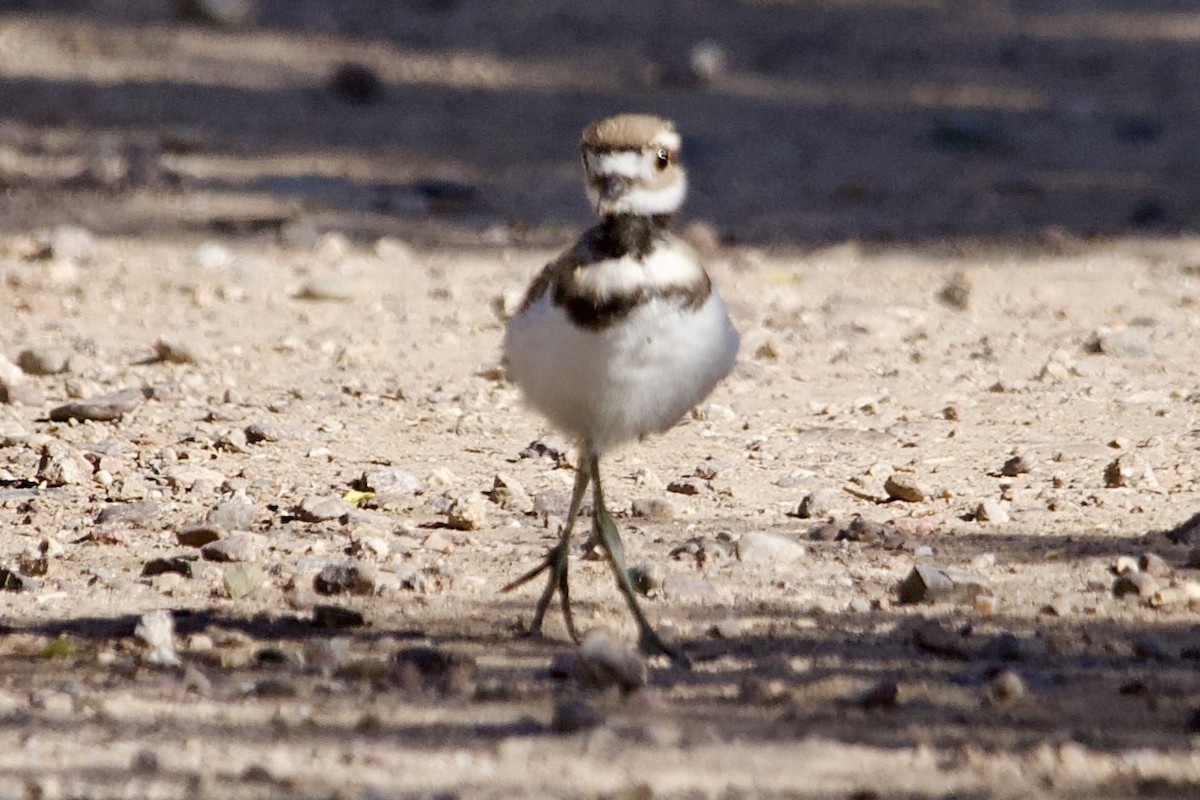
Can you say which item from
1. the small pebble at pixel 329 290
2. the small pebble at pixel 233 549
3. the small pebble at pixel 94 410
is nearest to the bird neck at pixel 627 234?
the small pebble at pixel 233 549

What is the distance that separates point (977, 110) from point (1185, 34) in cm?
229

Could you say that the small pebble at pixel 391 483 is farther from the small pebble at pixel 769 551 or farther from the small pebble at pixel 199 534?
the small pebble at pixel 769 551

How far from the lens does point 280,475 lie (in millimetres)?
5711

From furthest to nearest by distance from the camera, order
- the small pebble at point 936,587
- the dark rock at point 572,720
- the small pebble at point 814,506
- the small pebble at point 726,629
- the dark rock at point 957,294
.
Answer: the dark rock at point 957,294, the small pebble at point 814,506, the small pebble at point 936,587, the small pebble at point 726,629, the dark rock at point 572,720

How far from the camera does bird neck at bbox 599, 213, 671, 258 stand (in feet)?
13.7

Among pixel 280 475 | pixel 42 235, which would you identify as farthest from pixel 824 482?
pixel 42 235

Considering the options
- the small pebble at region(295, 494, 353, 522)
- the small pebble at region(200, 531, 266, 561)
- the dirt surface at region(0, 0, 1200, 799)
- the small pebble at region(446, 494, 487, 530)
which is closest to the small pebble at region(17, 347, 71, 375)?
the dirt surface at region(0, 0, 1200, 799)

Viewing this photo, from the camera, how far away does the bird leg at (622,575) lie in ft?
14.1

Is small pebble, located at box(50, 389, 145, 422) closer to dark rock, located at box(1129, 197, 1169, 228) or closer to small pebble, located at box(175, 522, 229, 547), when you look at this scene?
small pebble, located at box(175, 522, 229, 547)

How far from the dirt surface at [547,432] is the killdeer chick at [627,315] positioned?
0.56 metres

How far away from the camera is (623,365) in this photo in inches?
165

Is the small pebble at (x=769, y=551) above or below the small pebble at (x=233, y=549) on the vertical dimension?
below

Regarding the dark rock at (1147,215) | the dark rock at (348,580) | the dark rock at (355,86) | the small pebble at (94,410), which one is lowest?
the dark rock at (348,580)

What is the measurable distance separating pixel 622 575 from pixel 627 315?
684mm
